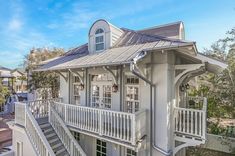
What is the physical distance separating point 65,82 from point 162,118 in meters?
6.44

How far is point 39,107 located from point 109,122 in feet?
16.5

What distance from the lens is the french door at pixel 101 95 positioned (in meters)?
8.96

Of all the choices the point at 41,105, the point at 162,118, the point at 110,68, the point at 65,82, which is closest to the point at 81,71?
the point at 65,82

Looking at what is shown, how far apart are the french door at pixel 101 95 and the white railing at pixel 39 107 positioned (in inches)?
102

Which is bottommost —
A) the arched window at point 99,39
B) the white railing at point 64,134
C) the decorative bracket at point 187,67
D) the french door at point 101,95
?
the white railing at point 64,134

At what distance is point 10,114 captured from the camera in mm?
26203

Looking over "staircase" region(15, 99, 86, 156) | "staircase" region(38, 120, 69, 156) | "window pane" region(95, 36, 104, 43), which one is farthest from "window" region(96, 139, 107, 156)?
"window pane" region(95, 36, 104, 43)

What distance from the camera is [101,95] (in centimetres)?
922

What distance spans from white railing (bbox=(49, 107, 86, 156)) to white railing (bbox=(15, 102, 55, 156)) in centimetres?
99

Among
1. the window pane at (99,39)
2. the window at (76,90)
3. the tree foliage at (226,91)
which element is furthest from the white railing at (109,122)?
the tree foliage at (226,91)

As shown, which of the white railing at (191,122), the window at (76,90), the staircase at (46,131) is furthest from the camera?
the window at (76,90)

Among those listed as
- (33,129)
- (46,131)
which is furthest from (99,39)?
(33,129)

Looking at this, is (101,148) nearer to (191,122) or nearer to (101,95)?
(101,95)

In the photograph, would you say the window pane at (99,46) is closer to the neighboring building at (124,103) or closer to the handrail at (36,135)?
the neighboring building at (124,103)
